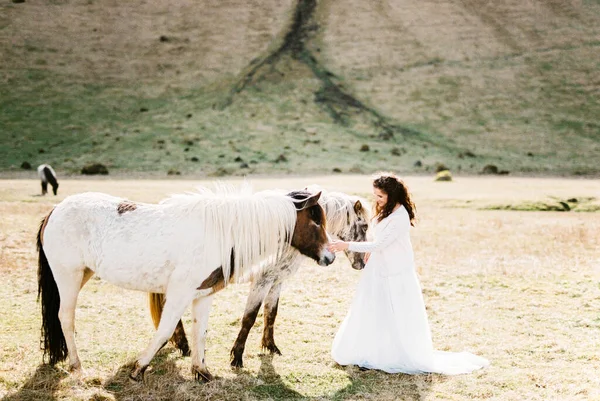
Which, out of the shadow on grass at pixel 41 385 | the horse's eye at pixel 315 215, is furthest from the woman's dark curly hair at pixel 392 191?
the shadow on grass at pixel 41 385

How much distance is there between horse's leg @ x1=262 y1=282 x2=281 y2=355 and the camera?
7.43m

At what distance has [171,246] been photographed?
19.8 feet

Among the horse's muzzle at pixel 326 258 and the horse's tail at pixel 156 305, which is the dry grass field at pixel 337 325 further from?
the horse's muzzle at pixel 326 258

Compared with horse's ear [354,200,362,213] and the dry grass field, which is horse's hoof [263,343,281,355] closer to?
the dry grass field

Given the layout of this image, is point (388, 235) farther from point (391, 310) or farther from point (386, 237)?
point (391, 310)

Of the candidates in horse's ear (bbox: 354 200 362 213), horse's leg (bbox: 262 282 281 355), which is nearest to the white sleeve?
horse's ear (bbox: 354 200 362 213)

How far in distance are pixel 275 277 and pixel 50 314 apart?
2.71m

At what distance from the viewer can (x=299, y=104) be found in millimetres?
54062

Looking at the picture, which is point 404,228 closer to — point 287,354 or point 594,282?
point 287,354

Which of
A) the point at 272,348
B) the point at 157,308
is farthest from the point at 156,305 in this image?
the point at 272,348

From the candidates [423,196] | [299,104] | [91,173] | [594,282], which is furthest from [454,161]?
[594,282]

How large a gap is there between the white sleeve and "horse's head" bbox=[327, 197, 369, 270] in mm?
850

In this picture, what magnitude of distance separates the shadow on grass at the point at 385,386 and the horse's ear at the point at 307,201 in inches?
81.8

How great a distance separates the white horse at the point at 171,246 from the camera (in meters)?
6.02
